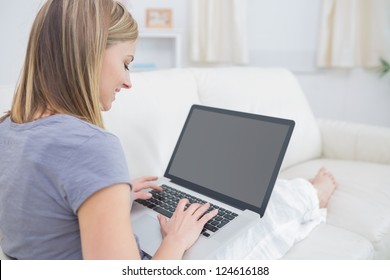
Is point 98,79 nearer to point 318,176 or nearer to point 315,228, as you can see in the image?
point 315,228

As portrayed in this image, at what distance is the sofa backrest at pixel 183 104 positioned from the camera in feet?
4.09

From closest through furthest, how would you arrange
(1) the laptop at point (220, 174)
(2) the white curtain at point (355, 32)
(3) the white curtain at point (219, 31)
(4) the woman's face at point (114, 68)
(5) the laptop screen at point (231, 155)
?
(4) the woman's face at point (114, 68)
(1) the laptop at point (220, 174)
(5) the laptop screen at point (231, 155)
(2) the white curtain at point (355, 32)
(3) the white curtain at point (219, 31)

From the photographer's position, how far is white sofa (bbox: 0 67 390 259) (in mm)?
1136

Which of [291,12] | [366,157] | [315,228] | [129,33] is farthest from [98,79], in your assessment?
[291,12]

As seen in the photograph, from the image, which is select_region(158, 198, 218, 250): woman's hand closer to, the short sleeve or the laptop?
the laptop

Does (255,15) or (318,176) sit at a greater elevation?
(255,15)

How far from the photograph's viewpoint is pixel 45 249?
2.27 feet

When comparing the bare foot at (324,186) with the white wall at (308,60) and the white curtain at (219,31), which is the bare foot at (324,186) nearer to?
the white wall at (308,60)

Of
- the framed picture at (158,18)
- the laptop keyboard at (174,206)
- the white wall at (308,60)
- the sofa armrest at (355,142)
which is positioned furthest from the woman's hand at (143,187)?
the framed picture at (158,18)

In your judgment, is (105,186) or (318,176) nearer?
(105,186)

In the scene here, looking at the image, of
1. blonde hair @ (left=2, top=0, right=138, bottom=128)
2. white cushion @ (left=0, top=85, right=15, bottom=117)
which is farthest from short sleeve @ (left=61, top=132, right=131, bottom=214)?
white cushion @ (left=0, top=85, right=15, bottom=117)

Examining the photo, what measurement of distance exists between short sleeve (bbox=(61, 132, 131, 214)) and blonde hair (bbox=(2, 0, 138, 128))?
120mm

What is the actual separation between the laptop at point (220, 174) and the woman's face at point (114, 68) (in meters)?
0.34
